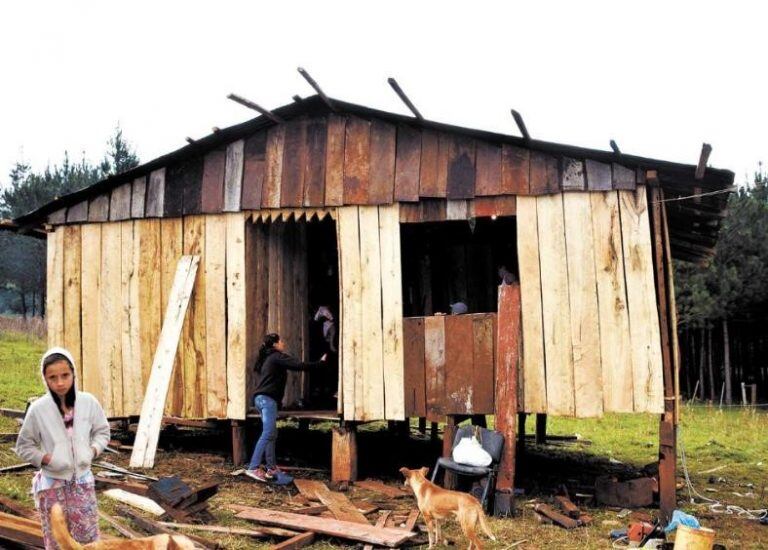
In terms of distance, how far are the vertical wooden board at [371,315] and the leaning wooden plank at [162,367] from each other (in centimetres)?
251

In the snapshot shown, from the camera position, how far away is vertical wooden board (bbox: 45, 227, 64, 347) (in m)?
11.5

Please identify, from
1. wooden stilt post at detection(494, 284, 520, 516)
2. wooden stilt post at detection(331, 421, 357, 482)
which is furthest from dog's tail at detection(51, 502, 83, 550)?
wooden stilt post at detection(331, 421, 357, 482)

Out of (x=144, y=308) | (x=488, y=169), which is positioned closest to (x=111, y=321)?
(x=144, y=308)

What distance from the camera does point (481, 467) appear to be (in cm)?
858

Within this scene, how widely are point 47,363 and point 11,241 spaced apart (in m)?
36.6

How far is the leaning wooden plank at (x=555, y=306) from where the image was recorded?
30.7 ft

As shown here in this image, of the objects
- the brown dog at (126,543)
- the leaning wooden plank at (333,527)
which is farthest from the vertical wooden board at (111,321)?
the brown dog at (126,543)

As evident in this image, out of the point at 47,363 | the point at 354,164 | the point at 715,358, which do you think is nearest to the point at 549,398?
the point at 354,164

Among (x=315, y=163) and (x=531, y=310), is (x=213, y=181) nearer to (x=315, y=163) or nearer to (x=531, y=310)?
(x=315, y=163)

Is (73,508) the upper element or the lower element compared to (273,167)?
lower

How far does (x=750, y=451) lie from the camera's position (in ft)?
45.8

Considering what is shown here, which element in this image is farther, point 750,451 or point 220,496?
point 750,451

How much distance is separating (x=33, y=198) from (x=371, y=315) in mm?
33801

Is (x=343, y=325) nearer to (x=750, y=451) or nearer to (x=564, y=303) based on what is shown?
(x=564, y=303)
